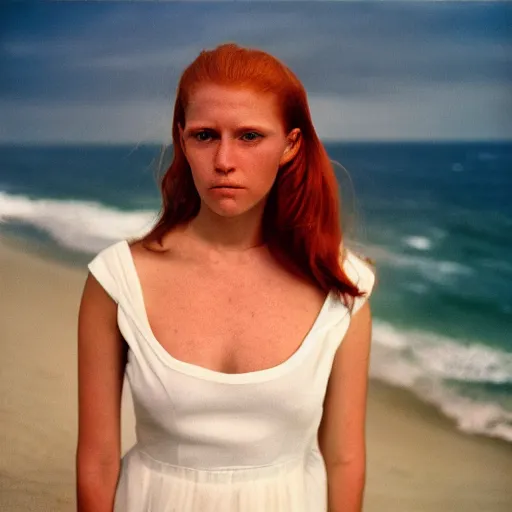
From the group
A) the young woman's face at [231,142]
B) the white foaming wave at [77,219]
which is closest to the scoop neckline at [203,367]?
the young woman's face at [231,142]

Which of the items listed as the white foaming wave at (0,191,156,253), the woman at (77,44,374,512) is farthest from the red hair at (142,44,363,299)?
the white foaming wave at (0,191,156,253)

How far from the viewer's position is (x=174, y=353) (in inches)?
38.4

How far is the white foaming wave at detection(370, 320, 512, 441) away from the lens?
4.88ft

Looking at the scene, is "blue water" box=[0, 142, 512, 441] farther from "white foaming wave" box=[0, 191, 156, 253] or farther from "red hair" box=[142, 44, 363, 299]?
"red hair" box=[142, 44, 363, 299]

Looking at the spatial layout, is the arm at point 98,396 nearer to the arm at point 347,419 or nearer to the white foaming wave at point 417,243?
the arm at point 347,419

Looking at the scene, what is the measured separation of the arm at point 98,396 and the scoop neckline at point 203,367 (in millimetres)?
48

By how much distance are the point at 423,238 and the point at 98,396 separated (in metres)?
0.82

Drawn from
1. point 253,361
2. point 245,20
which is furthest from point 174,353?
point 245,20

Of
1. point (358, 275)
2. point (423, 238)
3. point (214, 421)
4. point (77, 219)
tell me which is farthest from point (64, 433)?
point (423, 238)

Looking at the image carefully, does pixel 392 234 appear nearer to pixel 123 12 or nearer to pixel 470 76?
pixel 470 76

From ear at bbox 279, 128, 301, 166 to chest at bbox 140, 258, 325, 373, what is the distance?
7.1 inches

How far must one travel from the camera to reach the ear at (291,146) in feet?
3.30

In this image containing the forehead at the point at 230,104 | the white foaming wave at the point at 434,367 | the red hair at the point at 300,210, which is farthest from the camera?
the white foaming wave at the point at 434,367

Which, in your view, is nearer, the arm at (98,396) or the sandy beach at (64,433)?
the arm at (98,396)
